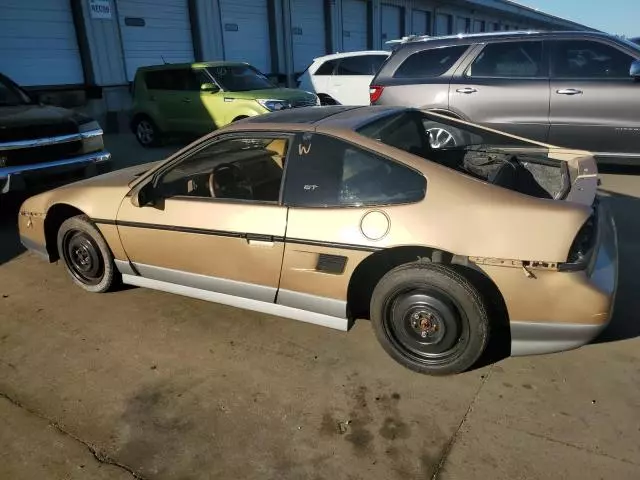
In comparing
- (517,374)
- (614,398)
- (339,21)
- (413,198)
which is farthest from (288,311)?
(339,21)

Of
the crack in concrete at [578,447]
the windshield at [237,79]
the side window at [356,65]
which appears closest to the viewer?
the crack in concrete at [578,447]

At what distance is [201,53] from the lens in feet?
49.2

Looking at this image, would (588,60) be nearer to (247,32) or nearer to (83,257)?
(83,257)

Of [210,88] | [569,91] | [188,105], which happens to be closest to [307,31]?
[188,105]

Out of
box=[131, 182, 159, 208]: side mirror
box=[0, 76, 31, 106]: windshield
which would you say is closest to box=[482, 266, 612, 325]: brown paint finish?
box=[131, 182, 159, 208]: side mirror

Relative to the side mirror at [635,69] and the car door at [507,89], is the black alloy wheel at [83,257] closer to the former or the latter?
the car door at [507,89]

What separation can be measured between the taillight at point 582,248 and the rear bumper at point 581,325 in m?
0.06

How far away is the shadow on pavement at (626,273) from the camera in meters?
3.11

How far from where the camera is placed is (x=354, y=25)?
71.1ft

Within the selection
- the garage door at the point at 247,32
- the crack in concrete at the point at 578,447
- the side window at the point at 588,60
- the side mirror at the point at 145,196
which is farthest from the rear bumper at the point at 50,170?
the garage door at the point at 247,32

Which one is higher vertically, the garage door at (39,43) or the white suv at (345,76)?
the garage door at (39,43)

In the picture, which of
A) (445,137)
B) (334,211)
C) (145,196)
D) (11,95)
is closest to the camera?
(334,211)

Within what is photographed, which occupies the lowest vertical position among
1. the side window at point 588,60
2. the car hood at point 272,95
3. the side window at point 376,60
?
the car hood at point 272,95

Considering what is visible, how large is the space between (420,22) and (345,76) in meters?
17.5
